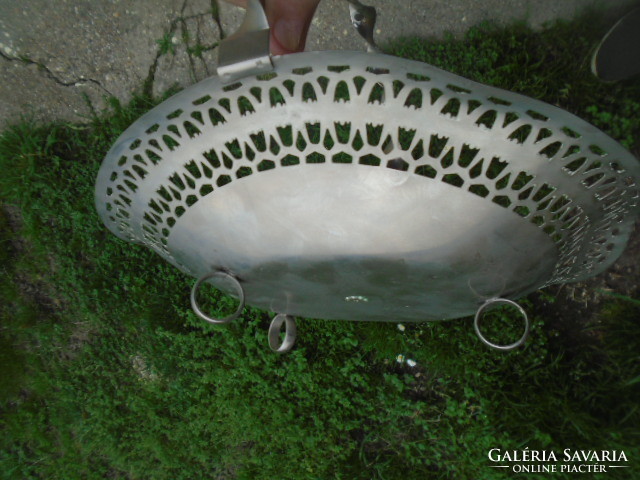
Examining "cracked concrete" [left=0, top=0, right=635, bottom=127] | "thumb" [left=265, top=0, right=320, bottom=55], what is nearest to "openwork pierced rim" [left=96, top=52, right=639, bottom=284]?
"thumb" [left=265, top=0, right=320, bottom=55]

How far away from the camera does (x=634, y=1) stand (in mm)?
1653

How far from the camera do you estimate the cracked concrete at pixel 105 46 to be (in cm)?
185

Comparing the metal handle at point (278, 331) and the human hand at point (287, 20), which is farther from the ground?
the human hand at point (287, 20)

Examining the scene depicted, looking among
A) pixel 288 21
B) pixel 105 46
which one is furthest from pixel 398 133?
pixel 105 46

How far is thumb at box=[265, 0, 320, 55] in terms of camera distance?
1239mm

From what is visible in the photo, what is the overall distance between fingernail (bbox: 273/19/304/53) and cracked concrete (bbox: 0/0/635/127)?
0.54m

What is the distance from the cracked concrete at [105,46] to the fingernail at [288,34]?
1.76ft

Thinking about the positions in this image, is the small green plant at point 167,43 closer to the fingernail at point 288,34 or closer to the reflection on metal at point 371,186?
the fingernail at point 288,34

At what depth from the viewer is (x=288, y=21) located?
127cm

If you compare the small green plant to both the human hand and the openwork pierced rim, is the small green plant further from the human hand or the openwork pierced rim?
the openwork pierced rim

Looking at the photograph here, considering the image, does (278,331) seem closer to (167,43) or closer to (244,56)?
(244,56)

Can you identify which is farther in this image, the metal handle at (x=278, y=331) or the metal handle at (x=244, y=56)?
the metal handle at (x=278, y=331)

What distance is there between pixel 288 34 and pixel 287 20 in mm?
35

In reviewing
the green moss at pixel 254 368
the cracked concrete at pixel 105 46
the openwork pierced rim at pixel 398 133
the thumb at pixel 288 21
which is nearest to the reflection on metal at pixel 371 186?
the openwork pierced rim at pixel 398 133
